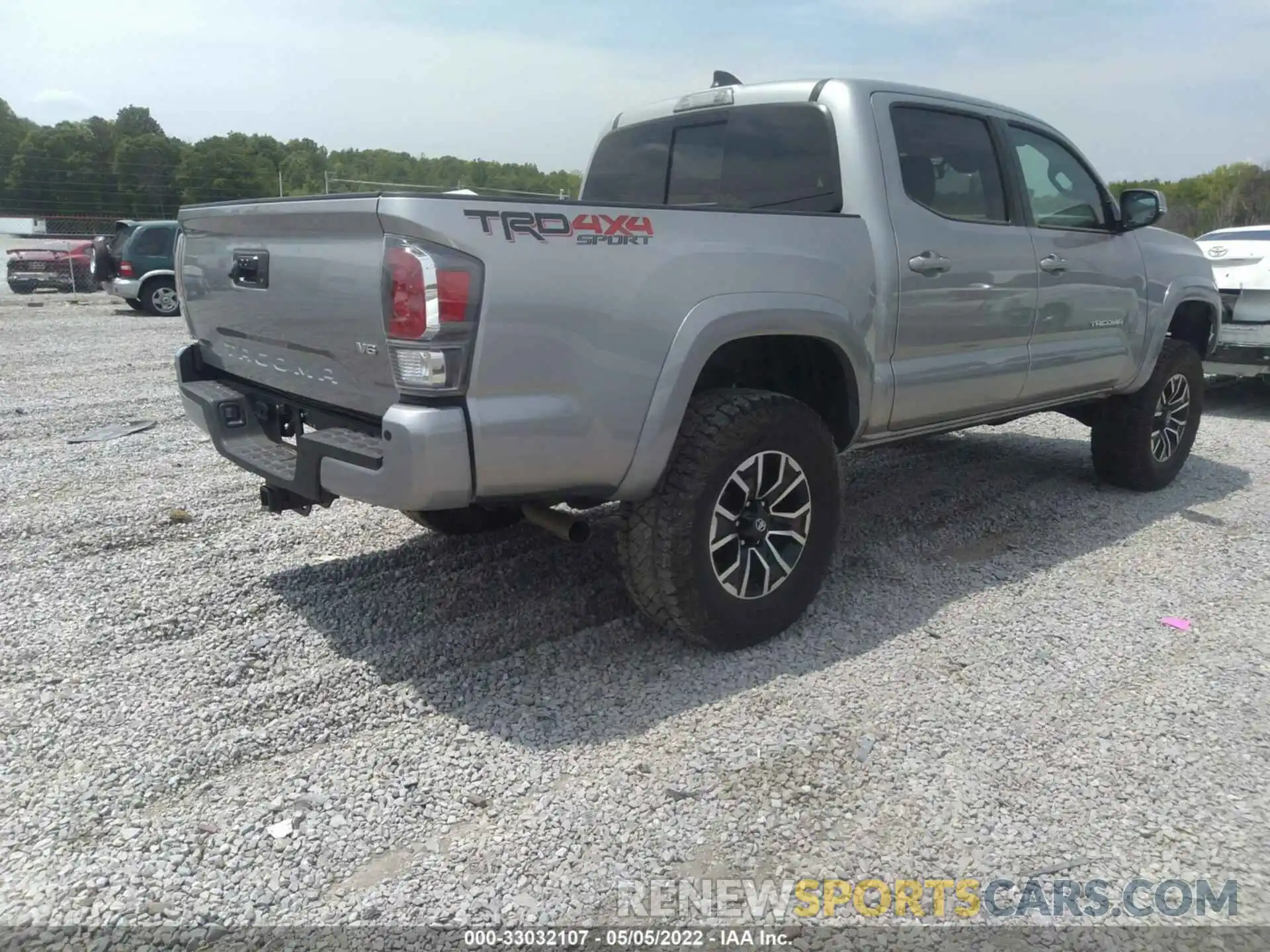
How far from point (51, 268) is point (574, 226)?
20.1 meters

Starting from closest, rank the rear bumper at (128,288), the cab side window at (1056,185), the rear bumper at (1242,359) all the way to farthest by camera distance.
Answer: the cab side window at (1056,185) → the rear bumper at (1242,359) → the rear bumper at (128,288)

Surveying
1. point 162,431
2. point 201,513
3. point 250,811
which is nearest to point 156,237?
point 162,431

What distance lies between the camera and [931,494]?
18.6ft

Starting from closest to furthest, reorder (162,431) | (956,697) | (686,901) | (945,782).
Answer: (686,901) < (945,782) < (956,697) < (162,431)

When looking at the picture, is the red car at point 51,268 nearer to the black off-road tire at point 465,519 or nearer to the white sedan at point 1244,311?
the black off-road tire at point 465,519

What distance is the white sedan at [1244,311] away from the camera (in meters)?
8.28

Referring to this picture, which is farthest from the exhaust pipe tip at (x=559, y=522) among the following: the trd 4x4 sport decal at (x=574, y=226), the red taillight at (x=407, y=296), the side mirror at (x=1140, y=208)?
the side mirror at (x=1140, y=208)

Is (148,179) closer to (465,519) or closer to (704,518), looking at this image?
(465,519)

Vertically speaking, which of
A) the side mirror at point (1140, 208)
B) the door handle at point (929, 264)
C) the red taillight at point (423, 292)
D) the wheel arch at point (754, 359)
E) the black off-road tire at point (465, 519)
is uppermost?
the side mirror at point (1140, 208)

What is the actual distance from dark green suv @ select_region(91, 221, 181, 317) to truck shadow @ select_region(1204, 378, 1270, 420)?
14.6 meters

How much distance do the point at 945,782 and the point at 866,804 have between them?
0.89ft

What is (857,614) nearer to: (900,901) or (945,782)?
(945,782)

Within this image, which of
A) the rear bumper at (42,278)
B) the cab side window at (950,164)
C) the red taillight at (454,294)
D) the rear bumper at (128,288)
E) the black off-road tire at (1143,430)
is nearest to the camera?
the red taillight at (454,294)

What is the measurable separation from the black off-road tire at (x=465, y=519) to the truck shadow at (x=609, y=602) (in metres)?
0.09
